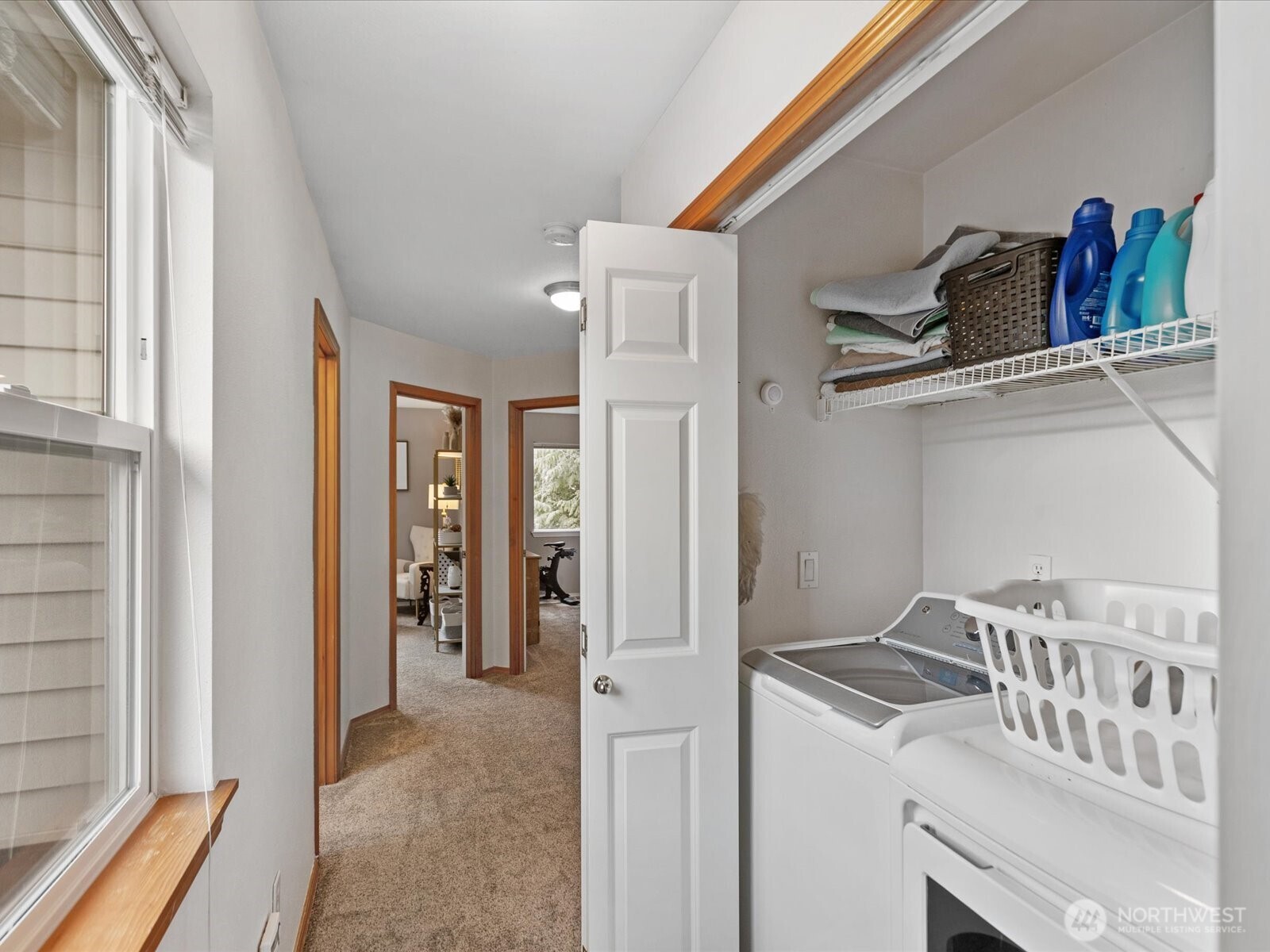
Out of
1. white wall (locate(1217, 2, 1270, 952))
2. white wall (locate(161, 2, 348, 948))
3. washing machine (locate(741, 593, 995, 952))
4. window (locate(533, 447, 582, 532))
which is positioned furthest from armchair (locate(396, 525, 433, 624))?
white wall (locate(1217, 2, 1270, 952))

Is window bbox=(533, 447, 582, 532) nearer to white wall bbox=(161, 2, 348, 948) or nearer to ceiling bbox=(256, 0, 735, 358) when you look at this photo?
ceiling bbox=(256, 0, 735, 358)

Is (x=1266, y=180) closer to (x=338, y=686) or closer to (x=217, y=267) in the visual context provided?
(x=217, y=267)

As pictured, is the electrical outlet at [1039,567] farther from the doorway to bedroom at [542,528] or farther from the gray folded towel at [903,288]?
the doorway to bedroom at [542,528]

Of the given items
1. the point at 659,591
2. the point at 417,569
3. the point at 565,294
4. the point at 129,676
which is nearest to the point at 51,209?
the point at 129,676

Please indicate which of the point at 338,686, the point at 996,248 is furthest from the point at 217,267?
the point at 338,686

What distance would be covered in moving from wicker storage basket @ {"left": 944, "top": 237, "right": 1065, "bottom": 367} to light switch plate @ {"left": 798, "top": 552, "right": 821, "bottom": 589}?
2.39 feet

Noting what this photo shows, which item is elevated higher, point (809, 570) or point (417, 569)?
point (809, 570)

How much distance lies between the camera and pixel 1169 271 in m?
1.07

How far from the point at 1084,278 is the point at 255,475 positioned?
1.75 meters

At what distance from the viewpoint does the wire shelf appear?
41.7 inches

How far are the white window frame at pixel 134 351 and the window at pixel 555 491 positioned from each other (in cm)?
773

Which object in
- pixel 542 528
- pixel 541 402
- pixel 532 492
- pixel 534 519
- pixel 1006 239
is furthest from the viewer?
pixel 542 528

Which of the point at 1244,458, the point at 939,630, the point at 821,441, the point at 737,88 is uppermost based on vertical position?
the point at 737,88

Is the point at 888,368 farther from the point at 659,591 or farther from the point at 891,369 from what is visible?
the point at 659,591
